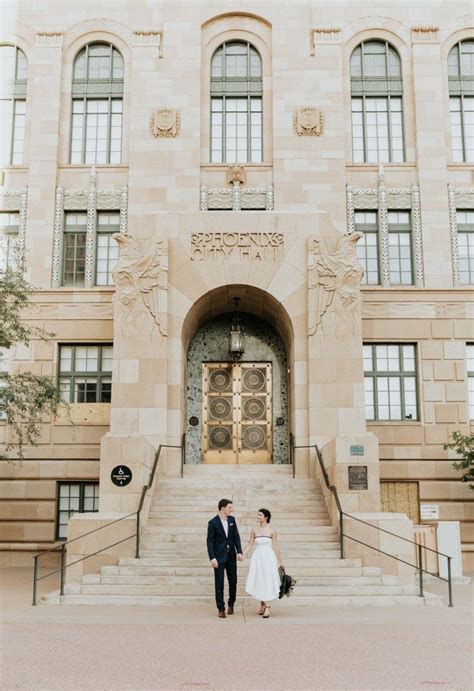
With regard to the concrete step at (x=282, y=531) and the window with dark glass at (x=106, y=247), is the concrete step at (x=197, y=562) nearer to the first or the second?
the concrete step at (x=282, y=531)

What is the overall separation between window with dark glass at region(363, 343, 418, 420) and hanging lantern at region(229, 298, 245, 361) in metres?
4.05

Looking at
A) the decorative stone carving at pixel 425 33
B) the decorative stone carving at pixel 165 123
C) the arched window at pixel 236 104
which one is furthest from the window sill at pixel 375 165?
the decorative stone carving at pixel 165 123

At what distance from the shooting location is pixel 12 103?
26953 mm

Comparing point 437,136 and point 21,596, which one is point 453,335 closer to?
point 437,136

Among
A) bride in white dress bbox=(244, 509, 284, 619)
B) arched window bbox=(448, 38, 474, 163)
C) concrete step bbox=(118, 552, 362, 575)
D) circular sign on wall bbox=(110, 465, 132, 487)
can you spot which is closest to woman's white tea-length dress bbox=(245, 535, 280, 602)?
bride in white dress bbox=(244, 509, 284, 619)

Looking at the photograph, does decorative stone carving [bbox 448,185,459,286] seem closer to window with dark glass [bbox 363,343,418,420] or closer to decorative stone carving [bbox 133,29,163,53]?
window with dark glass [bbox 363,343,418,420]

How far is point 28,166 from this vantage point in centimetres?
2630

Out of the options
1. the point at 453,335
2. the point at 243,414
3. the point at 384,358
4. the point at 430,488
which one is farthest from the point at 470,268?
the point at 243,414

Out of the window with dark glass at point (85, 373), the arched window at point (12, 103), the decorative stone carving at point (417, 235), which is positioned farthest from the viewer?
the arched window at point (12, 103)

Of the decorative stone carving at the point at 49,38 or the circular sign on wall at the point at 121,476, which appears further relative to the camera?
the decorative stone carving at the point at 49,38

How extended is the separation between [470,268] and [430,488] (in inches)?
290

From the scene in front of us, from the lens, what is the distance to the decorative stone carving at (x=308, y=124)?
85.3ft

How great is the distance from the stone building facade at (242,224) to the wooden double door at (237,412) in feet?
0.21

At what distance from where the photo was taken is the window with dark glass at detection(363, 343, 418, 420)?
2439cm
